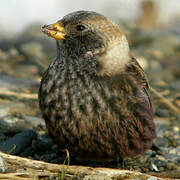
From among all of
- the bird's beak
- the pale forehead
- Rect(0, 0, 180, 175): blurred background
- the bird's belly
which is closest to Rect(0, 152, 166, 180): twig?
the bird's belly

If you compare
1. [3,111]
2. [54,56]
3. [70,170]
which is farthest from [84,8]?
[70,170]

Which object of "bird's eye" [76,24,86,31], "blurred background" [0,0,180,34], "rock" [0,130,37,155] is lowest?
"rock" [0,130,37,155]

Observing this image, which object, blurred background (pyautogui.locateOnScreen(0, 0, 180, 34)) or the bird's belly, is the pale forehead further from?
blurred background (pyautogui.locateOnScreen(0, 0, 180, 34))

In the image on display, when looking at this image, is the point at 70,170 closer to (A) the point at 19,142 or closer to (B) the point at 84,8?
(A) the point at 19,142

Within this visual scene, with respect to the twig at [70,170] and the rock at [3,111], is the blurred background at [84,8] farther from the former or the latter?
the twig at [70,170]

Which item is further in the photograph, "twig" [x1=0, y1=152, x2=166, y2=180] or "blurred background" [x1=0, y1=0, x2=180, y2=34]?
"blurred background" [x1=0, y1=0, x2=180, y2=34]

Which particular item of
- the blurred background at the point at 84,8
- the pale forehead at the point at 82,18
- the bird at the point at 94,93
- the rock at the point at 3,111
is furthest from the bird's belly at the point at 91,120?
the blurred background at the point at 84,8
